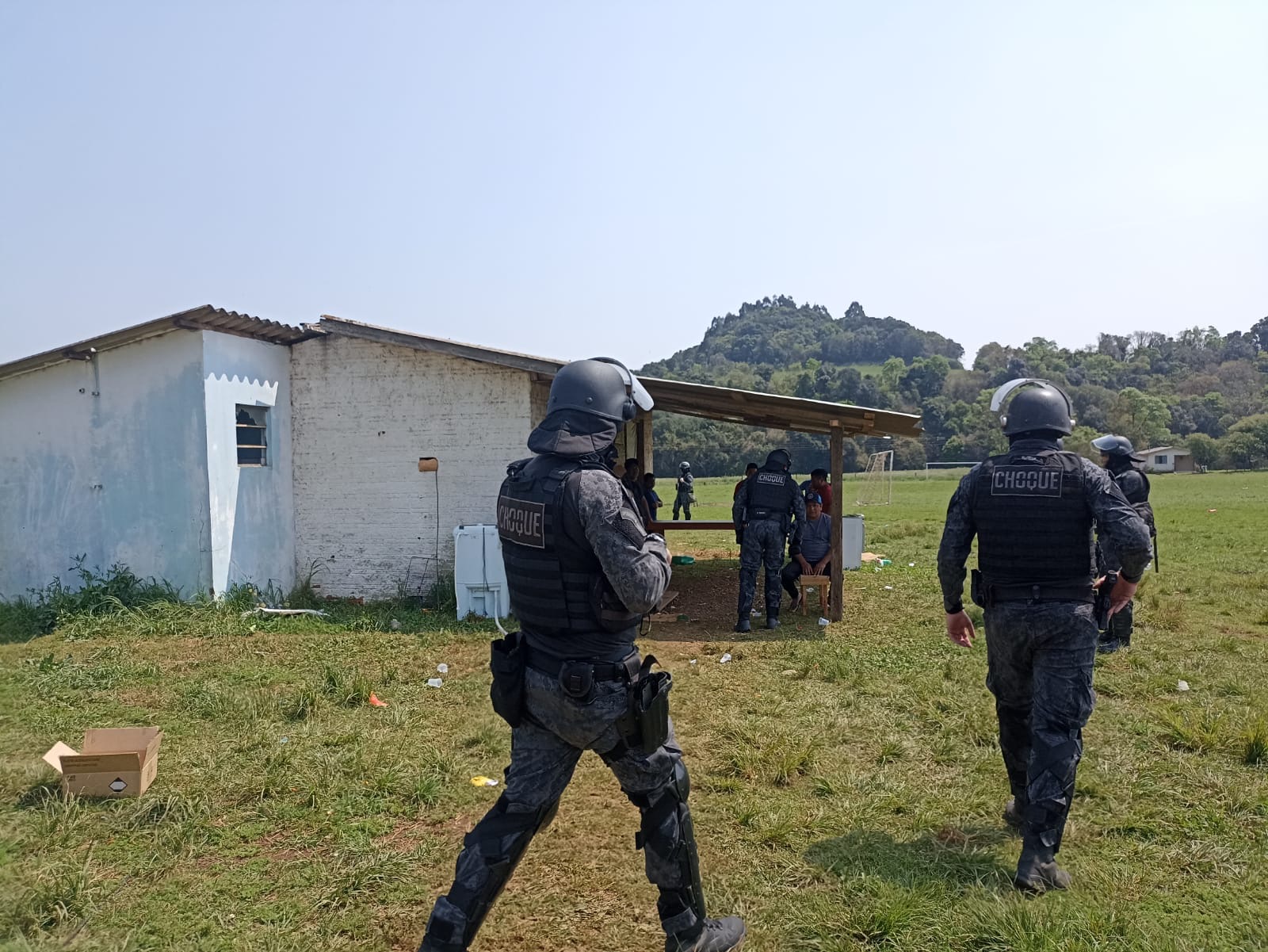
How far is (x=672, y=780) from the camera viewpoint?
295cm

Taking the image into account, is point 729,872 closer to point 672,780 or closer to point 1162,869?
point 672,780

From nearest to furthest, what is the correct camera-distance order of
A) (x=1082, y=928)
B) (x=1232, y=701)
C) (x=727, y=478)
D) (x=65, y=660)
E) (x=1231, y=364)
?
(x=1082, y=928) → (x=1232, y=701) → (x=65, y=660) → (x=727, y=478) → (x=1231, y=364)

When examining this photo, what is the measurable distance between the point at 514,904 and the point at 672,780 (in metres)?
1.15

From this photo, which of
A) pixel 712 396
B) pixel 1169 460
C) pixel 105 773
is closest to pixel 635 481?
pixel 712 396

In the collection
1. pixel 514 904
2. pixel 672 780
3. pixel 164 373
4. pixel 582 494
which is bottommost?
pixel 514 904

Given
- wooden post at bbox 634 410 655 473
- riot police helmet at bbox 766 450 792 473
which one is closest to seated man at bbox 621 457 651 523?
riot police helmet at bbox 766 450 792 473

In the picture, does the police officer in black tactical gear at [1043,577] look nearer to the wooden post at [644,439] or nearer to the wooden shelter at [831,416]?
the wooden shelter at [831,416]

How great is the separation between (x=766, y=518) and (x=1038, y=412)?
535cm

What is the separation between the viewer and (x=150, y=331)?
9.19 m

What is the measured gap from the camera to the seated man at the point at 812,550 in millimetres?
9977

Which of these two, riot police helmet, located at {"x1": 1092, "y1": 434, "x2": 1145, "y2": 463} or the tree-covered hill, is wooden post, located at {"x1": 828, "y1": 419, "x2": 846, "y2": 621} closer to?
riot police helmet, located at {"x1": 1092, "y1": 434, "x2": 1145, "y2": 463}

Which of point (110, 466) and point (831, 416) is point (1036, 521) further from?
point (110, 466)

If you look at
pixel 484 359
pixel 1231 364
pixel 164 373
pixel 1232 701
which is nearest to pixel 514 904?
pixel 1232 701

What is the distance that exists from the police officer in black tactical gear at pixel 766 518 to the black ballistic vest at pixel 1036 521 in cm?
511
